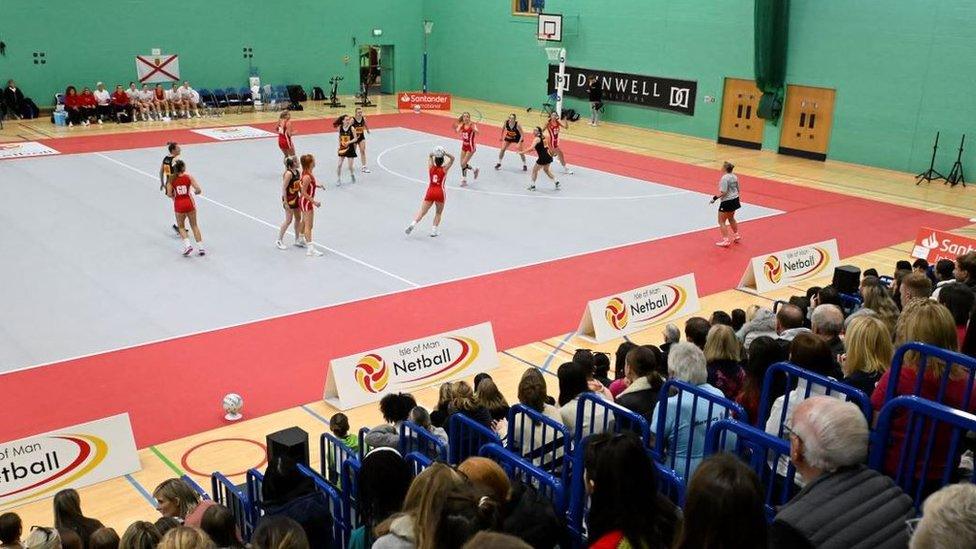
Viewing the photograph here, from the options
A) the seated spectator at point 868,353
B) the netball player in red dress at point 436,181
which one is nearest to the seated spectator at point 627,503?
the seated spectator at point 868,353

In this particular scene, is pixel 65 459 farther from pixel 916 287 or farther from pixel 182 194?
pixel 916 287

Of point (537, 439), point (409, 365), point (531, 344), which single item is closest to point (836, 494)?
point (537, 439)

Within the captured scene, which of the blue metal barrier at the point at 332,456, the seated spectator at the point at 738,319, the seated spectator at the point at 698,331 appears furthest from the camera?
the seated spectator at the point at 738,319

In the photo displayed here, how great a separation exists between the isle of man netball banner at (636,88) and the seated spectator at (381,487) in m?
27.5

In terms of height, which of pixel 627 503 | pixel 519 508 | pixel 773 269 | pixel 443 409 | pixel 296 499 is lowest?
pixel 773 269

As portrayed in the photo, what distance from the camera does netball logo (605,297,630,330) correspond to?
12.0 metres

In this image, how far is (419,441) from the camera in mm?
6273

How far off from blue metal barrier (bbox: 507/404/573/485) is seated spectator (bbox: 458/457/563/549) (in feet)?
5.58

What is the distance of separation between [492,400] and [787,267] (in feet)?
30.6

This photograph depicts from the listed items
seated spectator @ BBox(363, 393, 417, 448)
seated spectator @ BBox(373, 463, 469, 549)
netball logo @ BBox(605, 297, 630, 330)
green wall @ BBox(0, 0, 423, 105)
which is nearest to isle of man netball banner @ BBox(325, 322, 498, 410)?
netball logo @ BBox(605, 297, 630, 330)

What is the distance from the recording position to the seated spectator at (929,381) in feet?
15.3

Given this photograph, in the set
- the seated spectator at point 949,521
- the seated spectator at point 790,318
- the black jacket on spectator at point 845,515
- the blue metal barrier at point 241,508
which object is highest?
the seated spectator at point 949,521

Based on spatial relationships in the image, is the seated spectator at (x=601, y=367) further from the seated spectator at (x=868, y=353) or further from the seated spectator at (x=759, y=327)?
the seated spectator at (x=868, y=353)

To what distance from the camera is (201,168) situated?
22328mm
